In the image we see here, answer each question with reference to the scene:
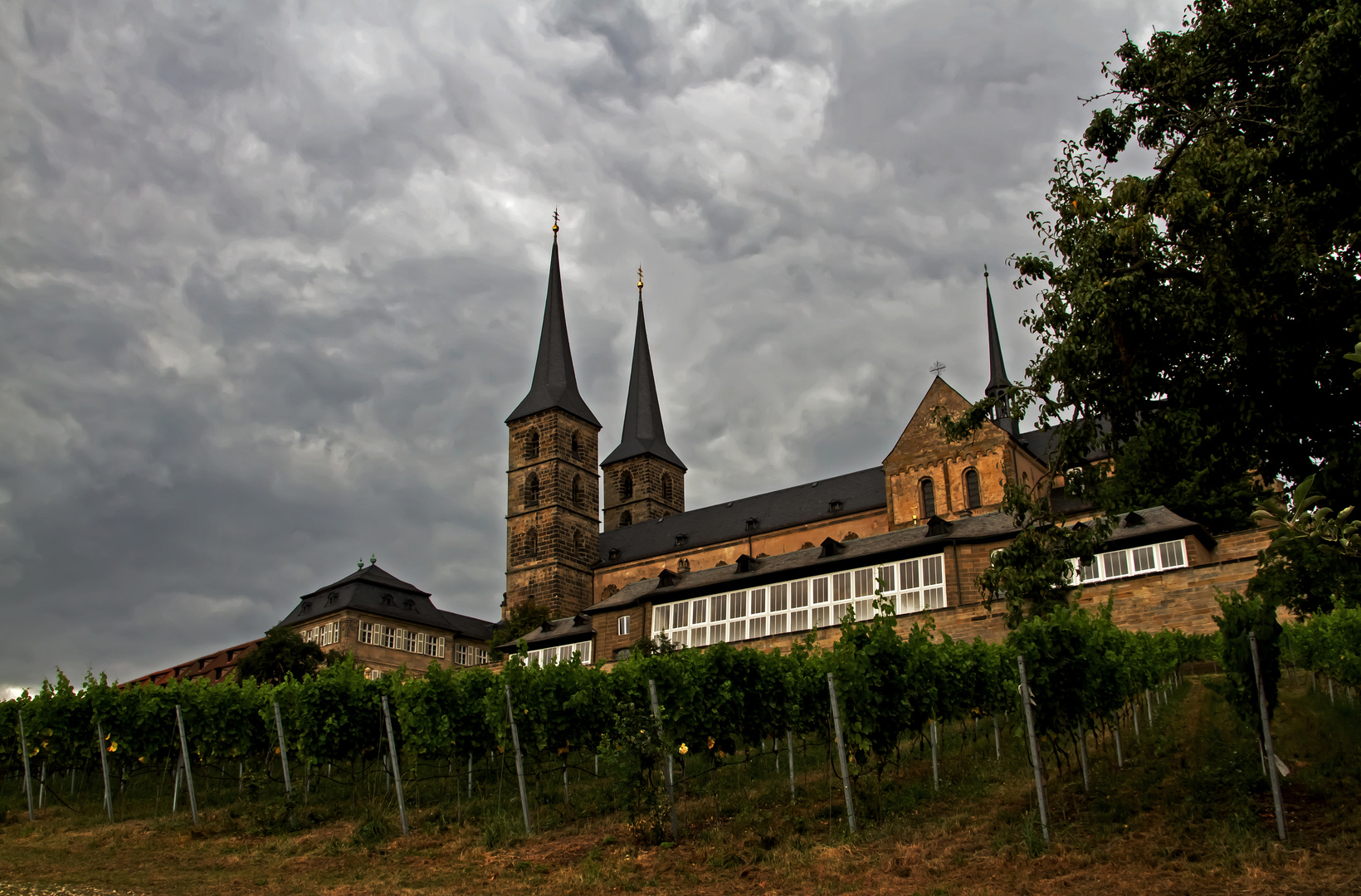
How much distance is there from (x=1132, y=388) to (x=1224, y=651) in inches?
137

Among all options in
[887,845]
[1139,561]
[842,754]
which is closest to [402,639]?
[1139,561]

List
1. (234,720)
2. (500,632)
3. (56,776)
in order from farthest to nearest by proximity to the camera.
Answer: (500,632) → (56,776) → (234,720)

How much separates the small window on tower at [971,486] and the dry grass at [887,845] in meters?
34.9

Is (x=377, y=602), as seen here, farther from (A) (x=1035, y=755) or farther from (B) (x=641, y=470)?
(A) (x=1035, y=755)

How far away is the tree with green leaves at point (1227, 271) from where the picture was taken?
1092 centimetres

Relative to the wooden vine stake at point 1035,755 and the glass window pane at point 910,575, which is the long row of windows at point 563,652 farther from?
the wooden vine stake at point 1035,755

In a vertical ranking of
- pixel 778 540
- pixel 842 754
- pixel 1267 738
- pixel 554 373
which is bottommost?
pixel 842 754

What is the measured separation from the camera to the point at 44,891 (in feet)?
42.2

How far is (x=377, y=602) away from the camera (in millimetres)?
66000

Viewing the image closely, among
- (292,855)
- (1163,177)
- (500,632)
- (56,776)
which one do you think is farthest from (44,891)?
(500,632)

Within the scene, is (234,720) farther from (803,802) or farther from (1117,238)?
(1117,238)

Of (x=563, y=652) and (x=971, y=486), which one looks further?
(x=971, y=486)

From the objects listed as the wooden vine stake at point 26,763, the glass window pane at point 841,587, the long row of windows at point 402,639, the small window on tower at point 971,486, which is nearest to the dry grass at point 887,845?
the wooden vine stake at point 26,763

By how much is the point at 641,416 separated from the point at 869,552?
5349 cm
